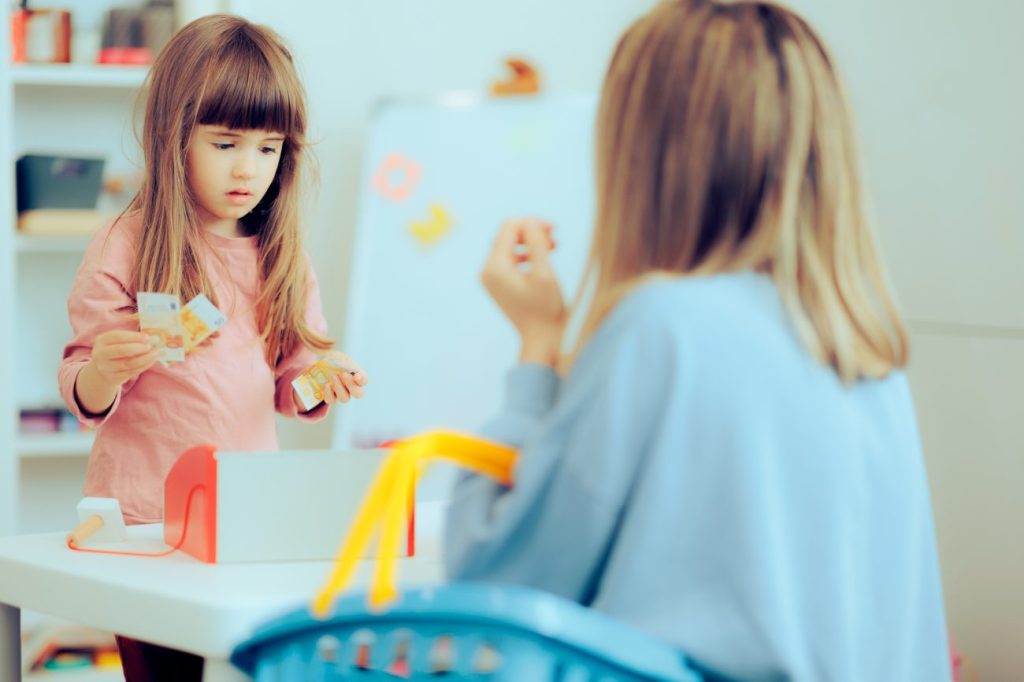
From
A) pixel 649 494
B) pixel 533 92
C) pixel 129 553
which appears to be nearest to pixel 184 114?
pixel 129 553

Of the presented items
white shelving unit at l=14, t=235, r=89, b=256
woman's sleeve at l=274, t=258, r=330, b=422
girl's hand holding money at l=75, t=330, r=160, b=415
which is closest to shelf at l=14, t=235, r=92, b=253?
white shelving unit at l=14, t=235, r=89, b=256

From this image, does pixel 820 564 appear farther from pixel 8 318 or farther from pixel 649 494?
pixel 8 318

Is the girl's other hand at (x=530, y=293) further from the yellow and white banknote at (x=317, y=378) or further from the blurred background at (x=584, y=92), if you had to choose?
the blurred background at (x=584, y=92)

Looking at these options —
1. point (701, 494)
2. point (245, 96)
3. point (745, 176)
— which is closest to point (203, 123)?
point (245, 96)

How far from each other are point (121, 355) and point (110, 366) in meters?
0.03

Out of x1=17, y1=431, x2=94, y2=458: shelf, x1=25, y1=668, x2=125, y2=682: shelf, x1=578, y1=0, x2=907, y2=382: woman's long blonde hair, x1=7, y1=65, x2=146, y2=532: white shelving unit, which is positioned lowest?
x1=25, y1=668, x2=125, y2=682: shelf

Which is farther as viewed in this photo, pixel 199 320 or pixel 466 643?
pixel 199 320

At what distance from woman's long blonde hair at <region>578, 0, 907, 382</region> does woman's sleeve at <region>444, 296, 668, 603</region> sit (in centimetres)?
9

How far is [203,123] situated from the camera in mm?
1601

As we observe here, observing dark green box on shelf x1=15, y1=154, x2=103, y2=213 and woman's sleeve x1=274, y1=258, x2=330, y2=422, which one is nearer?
woman's sleeve x1=274, y1=258, x2=330, y2=422

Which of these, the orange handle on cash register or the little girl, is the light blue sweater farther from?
the little girl

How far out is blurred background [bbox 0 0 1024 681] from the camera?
2420mm

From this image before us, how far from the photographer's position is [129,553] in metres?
1.27

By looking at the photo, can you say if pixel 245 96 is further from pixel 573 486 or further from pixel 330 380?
pixel 573 486
